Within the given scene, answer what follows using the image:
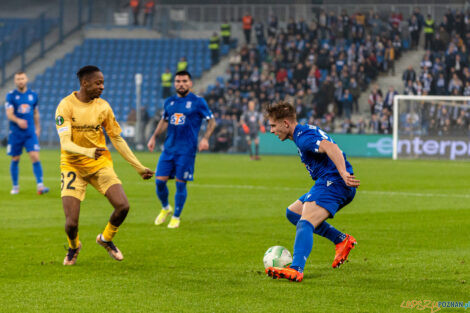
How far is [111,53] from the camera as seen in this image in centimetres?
4241

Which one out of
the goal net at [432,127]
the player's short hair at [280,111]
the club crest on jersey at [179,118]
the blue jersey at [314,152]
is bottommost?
the goal net at [432,127]

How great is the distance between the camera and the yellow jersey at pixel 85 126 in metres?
7.66

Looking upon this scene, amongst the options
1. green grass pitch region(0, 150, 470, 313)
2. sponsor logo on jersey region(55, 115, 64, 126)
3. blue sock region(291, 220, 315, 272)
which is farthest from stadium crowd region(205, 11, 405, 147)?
blue sock region(291, 220, 315, 272)

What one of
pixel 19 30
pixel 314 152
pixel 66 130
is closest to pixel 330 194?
pixel 314 152

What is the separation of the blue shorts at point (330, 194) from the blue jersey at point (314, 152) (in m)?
0.06

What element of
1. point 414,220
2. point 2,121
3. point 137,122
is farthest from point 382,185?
point 2,121

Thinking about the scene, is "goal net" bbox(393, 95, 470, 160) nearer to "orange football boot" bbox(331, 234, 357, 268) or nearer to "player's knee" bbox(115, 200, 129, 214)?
"orange football boot" bbox(331, 234, 357, 268)

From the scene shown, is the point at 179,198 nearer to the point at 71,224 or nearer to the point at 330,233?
the point at 71,224

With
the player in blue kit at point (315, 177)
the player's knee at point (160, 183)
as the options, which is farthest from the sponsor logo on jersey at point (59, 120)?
the player's knee at point (160, 183)

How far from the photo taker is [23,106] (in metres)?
15.3

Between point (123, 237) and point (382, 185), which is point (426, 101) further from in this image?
point (123, 237)

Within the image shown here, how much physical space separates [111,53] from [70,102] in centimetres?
3552

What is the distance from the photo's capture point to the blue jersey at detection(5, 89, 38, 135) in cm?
1519

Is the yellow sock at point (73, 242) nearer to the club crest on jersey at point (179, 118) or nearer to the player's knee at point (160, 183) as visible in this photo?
the player's knee at point (160, 183)
